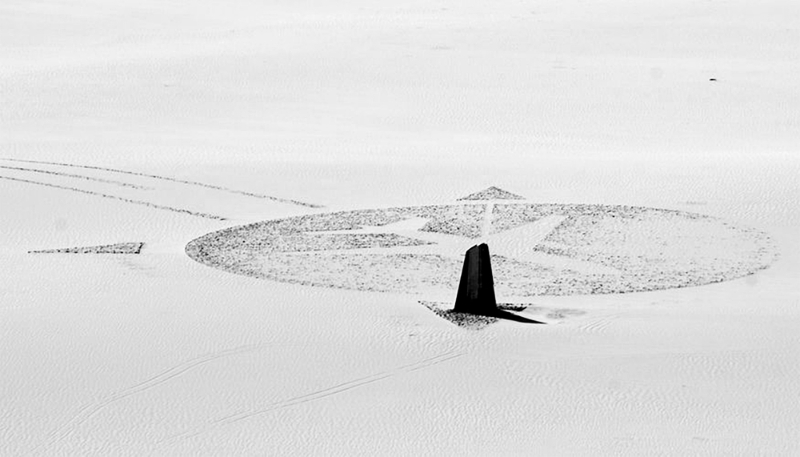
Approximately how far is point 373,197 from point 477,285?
2.07m

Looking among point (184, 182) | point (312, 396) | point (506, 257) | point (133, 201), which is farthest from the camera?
point (184, 182)

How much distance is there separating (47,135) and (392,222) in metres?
2.91

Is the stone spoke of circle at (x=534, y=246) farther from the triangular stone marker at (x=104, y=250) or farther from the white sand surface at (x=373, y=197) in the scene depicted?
the triangular stone marker at (x=104, y=250)

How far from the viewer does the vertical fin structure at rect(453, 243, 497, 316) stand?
4.30m

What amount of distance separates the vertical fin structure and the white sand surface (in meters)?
0.12

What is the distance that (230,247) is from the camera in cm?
536

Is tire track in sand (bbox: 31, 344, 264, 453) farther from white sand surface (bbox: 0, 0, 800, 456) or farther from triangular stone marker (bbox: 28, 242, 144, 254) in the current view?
triangular stone marker (bbox: 28, 242, 144, 254)

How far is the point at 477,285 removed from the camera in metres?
4.32

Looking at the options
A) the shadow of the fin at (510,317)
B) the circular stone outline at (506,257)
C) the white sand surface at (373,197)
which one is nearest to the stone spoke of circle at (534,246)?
the circular stone outline at (506,257)

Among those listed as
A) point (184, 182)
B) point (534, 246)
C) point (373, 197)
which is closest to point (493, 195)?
point (373, 197)

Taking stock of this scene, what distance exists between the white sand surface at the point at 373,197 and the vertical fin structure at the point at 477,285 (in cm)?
12

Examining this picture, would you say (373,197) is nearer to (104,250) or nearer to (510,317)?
(104,250)

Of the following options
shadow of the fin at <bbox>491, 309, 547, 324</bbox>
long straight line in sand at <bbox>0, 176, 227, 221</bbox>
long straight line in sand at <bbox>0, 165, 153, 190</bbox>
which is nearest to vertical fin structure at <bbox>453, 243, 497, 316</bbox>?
shadow of the fin at <bbox>491, 309, 547, 324</bbox>

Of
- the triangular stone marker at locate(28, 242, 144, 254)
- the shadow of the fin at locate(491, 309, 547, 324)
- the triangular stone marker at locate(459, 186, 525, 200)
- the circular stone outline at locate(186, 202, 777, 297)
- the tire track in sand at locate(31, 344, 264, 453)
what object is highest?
the triangular stone marker at locate(459, 186, 525, 200)
